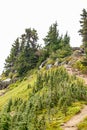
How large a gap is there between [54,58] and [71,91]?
39.7 metres

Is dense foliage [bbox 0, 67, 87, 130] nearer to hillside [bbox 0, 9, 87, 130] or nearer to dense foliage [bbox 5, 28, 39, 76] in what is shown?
hillside [bbox 0, 9, 87, 130]

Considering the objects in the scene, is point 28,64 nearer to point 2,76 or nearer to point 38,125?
point 2,76

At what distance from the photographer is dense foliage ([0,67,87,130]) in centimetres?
3934

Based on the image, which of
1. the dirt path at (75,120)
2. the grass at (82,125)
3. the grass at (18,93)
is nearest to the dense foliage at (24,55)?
the grass at (18,93)

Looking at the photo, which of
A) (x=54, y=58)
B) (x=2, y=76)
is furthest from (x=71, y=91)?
(x=2, y=76)

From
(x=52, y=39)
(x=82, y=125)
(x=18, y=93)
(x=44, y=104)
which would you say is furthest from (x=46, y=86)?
(x=52, y=39)

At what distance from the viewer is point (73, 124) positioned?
43.9 meters

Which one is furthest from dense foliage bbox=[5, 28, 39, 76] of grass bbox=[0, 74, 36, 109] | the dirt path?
the dirt path

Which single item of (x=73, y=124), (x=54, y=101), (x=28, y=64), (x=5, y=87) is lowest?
(x=73, y=124)

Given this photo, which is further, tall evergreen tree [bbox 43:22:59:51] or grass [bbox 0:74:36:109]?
tall evergreen tree [bbox 43:22:59:51]

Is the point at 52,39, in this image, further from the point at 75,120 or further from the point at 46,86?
the point at 75,120

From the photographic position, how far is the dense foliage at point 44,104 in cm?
3934

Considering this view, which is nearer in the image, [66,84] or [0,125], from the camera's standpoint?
[0,125]

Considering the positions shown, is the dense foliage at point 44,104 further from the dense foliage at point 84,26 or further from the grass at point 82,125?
the dense foliage at point 84,26
